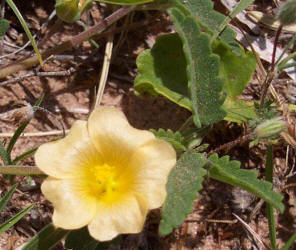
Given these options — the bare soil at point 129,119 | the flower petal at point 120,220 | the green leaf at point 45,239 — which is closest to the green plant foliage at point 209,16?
the bare soil at point 129,119

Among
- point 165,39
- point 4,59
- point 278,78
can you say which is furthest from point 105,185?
point 278,78

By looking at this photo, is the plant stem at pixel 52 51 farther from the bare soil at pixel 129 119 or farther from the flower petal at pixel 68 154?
the flower petal at pixel 68 154

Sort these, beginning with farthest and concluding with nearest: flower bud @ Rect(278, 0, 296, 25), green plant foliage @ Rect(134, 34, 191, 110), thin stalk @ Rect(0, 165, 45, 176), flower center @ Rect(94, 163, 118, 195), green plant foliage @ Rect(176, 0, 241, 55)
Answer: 1. green plant foliage @ Rect(134, 34, 191, 110)
2. green plant foliage @ Rect(176, 0, 241, 55)
3. flower bud @ Rect(278, 0, 296, 25)
4. thin stalk @ Rect(0, 165, 45, 176)
5. flower center @ Rect(94, 163, 118, 195)

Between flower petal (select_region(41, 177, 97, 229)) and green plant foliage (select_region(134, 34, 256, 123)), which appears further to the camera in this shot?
green plant foliage (select_region(134, 34, 256, 123))

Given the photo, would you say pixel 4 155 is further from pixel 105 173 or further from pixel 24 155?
pixel 105 173

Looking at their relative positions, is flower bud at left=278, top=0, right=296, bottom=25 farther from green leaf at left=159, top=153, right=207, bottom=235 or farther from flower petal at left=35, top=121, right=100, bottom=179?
flower petal at left=35, top=121, right=100, bottom=179

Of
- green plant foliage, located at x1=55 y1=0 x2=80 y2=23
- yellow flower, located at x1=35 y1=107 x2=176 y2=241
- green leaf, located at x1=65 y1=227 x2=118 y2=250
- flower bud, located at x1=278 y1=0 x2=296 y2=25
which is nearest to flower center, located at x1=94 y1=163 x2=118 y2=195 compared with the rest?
yellow flower, located at x1=35 y1=107 x2=176 y2=241

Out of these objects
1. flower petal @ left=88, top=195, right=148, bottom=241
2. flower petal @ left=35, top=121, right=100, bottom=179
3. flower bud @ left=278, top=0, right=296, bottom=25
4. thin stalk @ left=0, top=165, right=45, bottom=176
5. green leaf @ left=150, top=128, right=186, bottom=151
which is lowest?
thin stalk @ left=0, top=165, right=45, bottom=176

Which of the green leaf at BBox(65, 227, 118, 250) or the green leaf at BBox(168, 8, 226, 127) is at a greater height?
the green leaf at BBox(168, 8, 226, 127)
